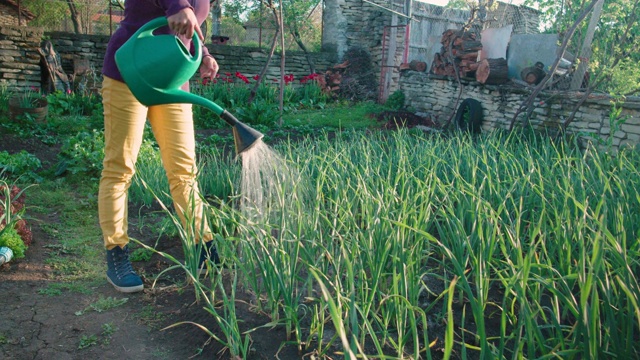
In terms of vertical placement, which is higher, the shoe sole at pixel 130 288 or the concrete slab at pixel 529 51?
the concrete slab at pixel 529 51

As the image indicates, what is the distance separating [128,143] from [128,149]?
0.02m

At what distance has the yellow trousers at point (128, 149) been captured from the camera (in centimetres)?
199

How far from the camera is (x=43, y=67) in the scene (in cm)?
854

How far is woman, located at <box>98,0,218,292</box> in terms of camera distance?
198 cm

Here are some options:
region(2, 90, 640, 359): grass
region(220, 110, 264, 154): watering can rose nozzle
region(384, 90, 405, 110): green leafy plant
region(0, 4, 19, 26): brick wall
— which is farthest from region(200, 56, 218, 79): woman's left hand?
region(0, 4, 19, 26): brick wall

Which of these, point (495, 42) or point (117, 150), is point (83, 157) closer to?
point (117, 150)

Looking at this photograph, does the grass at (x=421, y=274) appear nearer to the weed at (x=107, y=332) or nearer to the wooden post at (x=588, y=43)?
the weed at (x=107, y=332)

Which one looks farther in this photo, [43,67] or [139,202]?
[43,67]

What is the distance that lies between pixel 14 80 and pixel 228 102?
346cm

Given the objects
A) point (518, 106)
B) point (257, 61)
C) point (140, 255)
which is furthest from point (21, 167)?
point (257, 61)

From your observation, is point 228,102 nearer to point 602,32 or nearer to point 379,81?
point 379,81

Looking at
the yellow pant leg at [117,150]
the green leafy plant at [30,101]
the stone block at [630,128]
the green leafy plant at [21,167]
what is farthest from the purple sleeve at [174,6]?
the green leafy plant at [30,101]

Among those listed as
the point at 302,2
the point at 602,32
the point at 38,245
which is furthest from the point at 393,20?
the point at 38,245

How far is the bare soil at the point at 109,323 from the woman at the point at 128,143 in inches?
6.0
